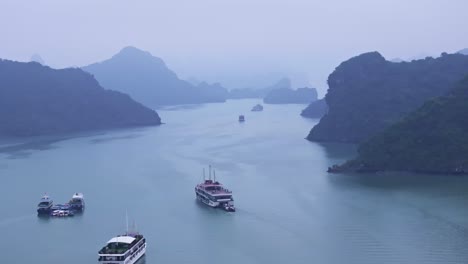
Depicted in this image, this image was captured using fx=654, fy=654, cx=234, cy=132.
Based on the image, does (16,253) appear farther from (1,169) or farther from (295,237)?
(1,169)

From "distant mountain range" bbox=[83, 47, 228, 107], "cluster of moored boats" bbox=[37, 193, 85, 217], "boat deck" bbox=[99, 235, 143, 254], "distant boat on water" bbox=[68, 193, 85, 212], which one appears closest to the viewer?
"boat deck" bbox=[99, 235, 143, 254]

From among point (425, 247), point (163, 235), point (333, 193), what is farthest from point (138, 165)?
point (425, 247)

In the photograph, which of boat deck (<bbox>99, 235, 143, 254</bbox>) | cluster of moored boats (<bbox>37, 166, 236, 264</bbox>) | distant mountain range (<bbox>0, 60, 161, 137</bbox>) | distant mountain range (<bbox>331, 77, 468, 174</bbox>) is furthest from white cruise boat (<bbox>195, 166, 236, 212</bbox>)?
distant mountain range (<bbox>0, 60, 161, 137</bbox>)

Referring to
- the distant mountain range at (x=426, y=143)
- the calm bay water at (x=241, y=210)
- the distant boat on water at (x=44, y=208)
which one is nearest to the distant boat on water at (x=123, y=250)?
the calm bay water at (x=241, y=210)

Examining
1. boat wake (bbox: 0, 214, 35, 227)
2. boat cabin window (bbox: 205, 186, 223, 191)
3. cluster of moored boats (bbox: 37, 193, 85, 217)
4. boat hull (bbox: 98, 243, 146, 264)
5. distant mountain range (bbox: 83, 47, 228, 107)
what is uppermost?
distant mountain range (bbox: 83, 47, 228, 107)

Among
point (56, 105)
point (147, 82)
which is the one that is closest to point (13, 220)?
point (56, 105)

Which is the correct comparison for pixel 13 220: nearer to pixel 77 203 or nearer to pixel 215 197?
pixel 77 203

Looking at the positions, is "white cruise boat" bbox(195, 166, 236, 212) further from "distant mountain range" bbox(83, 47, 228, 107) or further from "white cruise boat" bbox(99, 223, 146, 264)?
"distant mountain range" bbox(83, 47, 228, 107)
